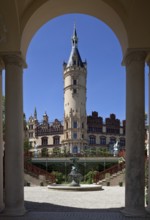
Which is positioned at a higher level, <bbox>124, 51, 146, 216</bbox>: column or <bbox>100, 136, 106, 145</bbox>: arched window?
<bbox>124, 51, 146, 216</bbox>: column

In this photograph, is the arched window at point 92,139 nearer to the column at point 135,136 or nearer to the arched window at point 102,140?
the arched window at point 102,140

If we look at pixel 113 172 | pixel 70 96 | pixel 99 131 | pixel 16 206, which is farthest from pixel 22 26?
pixel 99 131

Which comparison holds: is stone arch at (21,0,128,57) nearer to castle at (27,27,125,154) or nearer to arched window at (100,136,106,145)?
castle at (27,27,125,154)

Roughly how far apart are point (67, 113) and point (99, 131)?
1369cm

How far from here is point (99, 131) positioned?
102 m

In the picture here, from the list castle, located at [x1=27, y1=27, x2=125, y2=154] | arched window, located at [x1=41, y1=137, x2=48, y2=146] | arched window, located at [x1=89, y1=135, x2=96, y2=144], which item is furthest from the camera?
arched window, located at [x1=41, y1=137, x2=48, y2=146]

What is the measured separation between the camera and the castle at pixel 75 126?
Answer: 9369cm

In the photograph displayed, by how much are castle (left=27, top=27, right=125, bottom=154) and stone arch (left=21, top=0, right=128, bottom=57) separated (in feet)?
258

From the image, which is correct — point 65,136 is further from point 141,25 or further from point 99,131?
point 141,25

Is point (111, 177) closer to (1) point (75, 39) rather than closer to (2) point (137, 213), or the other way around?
(2) point (137, 213)

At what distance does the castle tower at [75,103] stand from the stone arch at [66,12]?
81600mm

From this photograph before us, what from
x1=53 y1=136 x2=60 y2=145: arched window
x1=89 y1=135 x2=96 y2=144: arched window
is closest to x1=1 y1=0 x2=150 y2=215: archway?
x1=89 y1=135 x2=96 y2=144: arched window

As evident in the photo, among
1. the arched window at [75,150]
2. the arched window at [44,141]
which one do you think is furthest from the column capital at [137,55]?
the arched window at [44,141]

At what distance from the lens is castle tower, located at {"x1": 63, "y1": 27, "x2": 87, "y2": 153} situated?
9338cm
